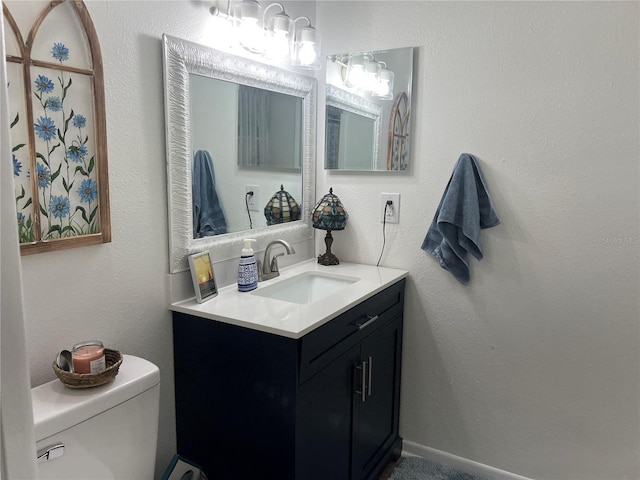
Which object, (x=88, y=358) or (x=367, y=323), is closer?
(x=88, y=358)

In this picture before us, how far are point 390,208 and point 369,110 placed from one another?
1.41 ft

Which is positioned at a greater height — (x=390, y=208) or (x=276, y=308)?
(x=390, y=208)

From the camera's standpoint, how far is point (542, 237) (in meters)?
1.81

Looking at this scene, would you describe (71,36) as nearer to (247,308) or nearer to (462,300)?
(247,308)

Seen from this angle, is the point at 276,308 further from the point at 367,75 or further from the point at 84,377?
the point at 367,75

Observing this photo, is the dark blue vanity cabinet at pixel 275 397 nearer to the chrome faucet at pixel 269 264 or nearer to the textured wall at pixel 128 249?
the textured wall at pixel 128 249

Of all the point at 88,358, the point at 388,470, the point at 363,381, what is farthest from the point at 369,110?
the point at 388,470

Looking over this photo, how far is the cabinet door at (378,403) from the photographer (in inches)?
70.7

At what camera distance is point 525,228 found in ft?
6.02

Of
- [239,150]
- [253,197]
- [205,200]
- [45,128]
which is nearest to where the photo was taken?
[45,128]

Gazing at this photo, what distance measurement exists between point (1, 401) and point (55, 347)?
593mm

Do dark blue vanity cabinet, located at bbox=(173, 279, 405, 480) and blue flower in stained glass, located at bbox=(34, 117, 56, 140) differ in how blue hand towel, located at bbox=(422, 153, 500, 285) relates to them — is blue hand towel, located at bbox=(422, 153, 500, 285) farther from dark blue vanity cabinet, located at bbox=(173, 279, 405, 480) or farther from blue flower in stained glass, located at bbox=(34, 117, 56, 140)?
blue flower in stained glass, located at bbox=(34, 117, 56, 140)

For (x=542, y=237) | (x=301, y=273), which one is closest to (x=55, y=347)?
(x=301, y=273)

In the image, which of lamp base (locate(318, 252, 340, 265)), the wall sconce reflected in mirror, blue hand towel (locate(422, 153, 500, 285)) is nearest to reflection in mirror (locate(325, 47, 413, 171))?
the wall sconce reflected in mirror
